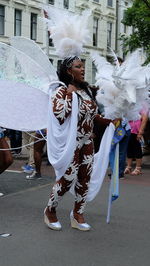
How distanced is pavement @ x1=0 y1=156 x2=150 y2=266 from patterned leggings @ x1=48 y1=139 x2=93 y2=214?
13.4 inches

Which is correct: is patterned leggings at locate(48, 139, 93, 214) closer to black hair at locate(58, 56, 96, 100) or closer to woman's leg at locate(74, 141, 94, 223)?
woman's leg at locate(74, 141, 94, 223)

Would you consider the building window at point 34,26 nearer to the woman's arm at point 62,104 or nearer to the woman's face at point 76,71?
the woman's face at point 76,71

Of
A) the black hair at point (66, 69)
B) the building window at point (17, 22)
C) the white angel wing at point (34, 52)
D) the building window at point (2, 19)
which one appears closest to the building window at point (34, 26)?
the building window at point (17, 22)

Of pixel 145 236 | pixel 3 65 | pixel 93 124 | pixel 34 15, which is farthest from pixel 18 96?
pixel 34 15

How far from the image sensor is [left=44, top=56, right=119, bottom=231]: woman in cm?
484

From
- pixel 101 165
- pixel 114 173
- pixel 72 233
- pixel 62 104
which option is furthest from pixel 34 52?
pixel 72 233

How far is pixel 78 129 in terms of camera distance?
4.91 meters

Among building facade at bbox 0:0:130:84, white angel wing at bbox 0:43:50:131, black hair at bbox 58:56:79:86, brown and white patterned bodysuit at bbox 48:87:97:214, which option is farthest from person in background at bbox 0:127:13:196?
building facade at bbox 0:0:130:84

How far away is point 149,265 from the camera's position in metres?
4.09

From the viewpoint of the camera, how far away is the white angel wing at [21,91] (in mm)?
5234

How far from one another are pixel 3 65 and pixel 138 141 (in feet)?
16.4

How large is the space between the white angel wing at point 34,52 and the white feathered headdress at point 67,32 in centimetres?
29

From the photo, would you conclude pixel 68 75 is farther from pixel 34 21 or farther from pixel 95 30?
pixel 95 30

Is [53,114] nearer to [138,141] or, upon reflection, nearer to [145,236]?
[145,236]
